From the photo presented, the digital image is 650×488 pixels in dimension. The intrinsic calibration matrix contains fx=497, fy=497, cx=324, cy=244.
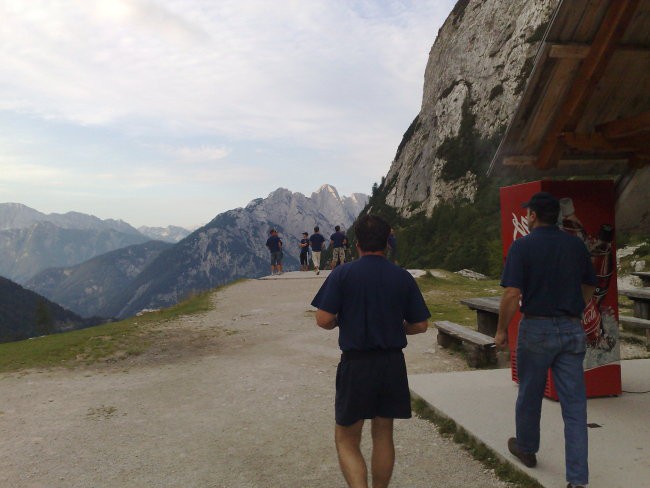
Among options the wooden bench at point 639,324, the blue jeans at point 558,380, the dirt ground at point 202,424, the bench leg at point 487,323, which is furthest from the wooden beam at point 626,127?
the wooden bench at point 639,324

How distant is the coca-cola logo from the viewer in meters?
5.67

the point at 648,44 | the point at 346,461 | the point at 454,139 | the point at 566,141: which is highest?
the point at 454,139

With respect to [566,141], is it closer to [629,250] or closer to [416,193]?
[629,250]

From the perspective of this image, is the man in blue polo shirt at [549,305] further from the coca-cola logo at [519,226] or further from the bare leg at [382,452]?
the coca-cola logo at [519,226]

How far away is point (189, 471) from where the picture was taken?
463cm

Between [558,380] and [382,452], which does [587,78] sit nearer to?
[558,380]

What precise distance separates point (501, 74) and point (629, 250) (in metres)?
52.8

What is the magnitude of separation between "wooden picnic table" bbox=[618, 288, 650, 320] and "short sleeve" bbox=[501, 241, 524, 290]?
7100 mm

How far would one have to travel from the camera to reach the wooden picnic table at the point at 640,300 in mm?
9531

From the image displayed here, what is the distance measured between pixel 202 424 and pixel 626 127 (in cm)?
567

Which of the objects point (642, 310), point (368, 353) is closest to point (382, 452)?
point (368, 353)

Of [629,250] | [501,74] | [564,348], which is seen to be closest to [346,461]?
[564,348]

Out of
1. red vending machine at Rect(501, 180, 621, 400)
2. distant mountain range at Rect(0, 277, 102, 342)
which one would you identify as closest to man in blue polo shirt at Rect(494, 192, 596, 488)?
red vending machine at Rect(501, 180, 621, 400)

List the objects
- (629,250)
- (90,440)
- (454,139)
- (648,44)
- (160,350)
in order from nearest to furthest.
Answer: (648,44) < (90,440) < (160,350) < (629,250) < (454,139)
